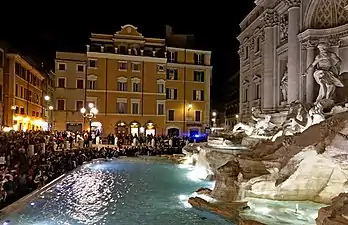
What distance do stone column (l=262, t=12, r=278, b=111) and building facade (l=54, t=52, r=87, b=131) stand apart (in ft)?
75.3

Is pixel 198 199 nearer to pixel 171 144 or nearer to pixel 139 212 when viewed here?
pixel 139 212

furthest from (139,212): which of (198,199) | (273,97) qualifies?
(273,97)

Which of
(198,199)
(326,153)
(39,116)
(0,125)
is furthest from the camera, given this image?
(39,116)

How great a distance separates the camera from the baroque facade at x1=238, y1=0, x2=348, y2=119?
19453mm

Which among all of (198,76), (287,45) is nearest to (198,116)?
(198,76)

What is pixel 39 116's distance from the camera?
5353 centimetres

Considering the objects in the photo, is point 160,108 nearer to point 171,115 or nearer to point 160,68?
point 171,115

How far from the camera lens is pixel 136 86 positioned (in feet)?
144

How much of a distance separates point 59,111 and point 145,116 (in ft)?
29.4

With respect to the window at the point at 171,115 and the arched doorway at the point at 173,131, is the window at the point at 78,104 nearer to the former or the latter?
the window at the point at 171,115

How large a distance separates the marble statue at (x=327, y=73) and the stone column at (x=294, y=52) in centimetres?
271

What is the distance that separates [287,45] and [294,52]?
1.82 metres

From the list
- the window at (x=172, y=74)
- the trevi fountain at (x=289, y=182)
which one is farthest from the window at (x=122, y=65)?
the trevi fountain at (x=289, y=182)

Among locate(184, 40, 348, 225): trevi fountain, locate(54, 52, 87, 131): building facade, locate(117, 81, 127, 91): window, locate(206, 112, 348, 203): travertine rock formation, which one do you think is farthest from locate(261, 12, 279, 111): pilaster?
locate(54, 52, 87, 131): building facade
